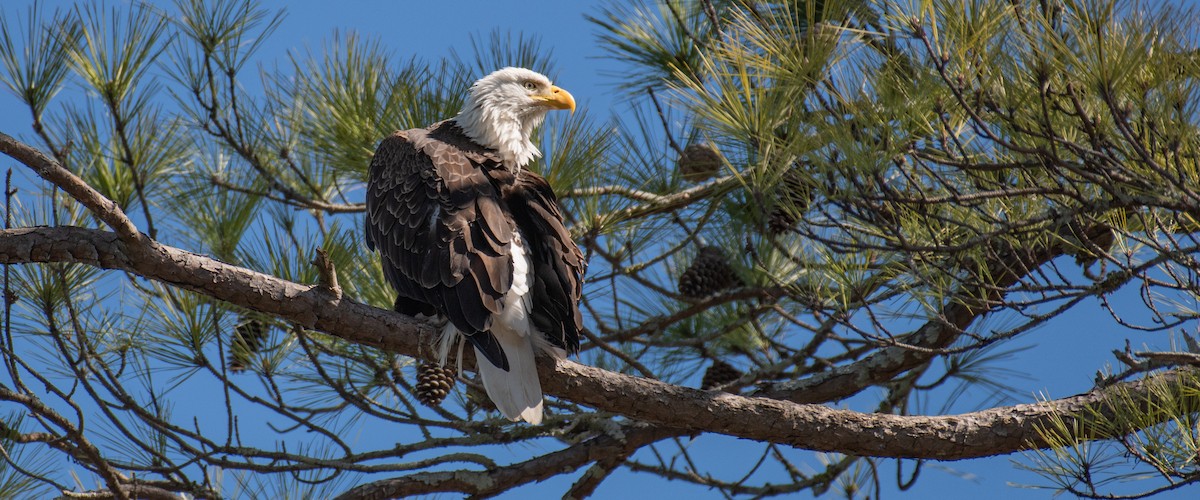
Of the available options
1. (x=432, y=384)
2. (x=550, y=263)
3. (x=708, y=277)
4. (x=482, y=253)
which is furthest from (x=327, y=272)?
(x=708, y=277)

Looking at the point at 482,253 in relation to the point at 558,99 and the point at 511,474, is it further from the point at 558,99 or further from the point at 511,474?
the point at 558,99

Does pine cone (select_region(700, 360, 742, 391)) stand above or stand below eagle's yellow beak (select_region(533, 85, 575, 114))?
below

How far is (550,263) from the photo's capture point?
268cm

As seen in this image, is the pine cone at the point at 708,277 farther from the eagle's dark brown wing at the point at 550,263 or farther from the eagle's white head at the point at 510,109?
the eagle's dark brown wing at the point at 550,263

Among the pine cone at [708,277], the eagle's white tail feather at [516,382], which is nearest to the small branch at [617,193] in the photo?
the pine cone at [708,277]

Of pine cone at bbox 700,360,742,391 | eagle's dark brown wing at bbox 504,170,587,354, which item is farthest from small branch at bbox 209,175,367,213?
pine cone at bbox 700,360,742,391

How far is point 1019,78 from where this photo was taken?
1920 millimetres

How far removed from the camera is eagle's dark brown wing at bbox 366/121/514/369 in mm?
2471

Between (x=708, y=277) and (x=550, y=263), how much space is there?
1072 millimetres

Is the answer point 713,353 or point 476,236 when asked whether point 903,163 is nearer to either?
point 476,236

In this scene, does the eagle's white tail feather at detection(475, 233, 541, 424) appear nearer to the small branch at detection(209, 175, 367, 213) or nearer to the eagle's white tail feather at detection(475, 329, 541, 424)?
the eagle's white tail feather at detection(475, 329, 541, 424)

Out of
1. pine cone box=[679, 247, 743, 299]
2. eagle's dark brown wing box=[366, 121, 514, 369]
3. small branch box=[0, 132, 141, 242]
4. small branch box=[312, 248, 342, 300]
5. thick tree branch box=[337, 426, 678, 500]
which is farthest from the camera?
pine cone box=[679, 247, 743, 299]

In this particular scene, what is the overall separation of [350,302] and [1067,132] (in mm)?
1450

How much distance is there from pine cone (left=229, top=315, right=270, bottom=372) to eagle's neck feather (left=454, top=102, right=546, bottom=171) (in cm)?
87
